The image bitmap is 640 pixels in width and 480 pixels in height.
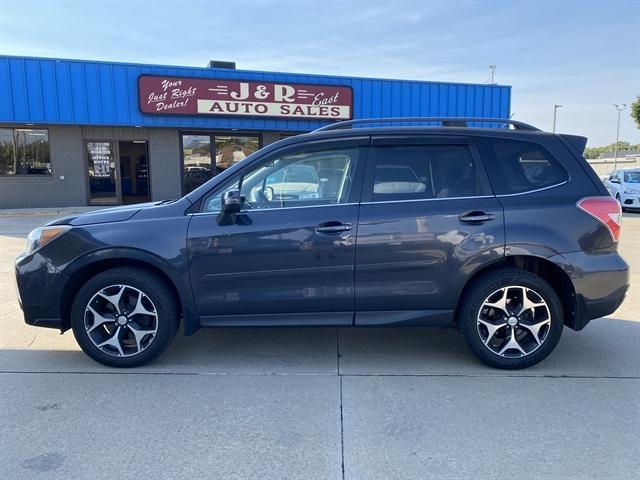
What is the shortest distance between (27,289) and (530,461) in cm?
373

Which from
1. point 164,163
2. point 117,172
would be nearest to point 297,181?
point 164,163

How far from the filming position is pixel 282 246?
3.71m

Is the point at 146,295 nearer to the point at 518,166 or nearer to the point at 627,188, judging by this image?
the point at 518,166

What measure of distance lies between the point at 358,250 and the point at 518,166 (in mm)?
1460

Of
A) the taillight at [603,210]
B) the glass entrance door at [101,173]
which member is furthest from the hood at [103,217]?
the glass entrance door at [101,173]

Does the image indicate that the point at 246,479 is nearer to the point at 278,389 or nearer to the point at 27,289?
the point at 278,389

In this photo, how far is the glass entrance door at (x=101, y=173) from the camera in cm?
1652

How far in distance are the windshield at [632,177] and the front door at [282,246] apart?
17949 mm

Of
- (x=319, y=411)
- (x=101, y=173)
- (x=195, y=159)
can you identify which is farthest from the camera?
(x=195, y=159)

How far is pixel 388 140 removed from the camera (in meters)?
3.89

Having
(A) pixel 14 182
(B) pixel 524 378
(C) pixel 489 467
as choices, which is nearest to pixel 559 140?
(B) pixel 524 378

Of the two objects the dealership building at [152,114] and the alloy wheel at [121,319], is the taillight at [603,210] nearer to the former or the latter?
the alloy wheel at [121,319]

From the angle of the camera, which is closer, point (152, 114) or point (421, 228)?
point (421, 228)

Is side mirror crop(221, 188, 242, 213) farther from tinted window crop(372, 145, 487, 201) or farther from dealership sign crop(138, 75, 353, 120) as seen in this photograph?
dealership sign crop(138, 75, 353, 120)
